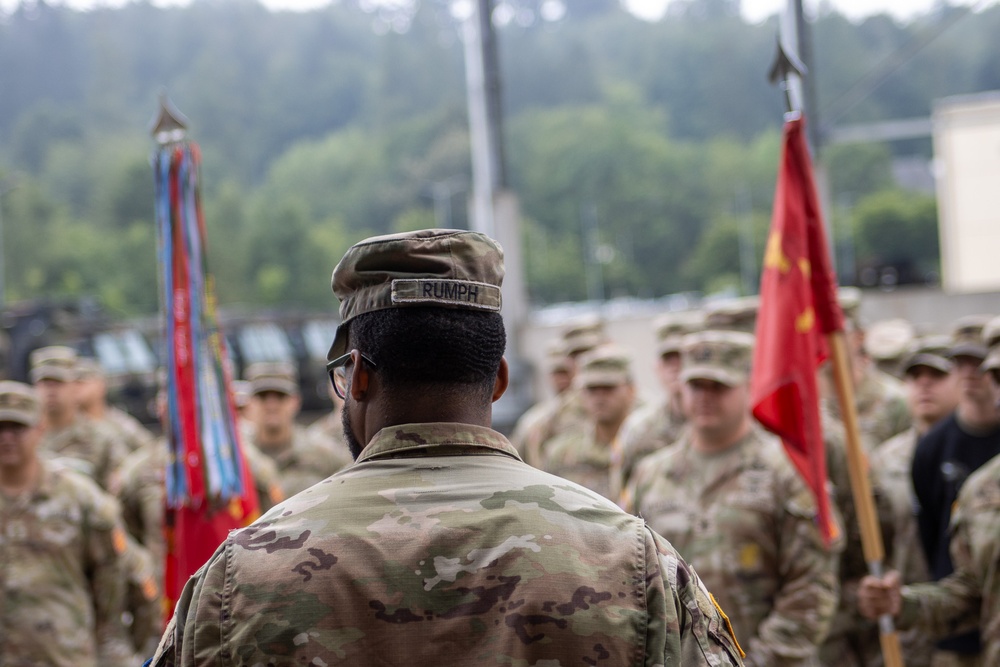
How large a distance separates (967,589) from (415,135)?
342 feet

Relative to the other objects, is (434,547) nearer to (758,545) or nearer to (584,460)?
(758,545)

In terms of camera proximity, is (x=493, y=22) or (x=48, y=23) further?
(x=48, y=23)

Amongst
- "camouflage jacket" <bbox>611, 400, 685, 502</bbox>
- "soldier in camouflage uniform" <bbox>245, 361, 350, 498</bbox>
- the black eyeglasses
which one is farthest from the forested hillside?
the black eyeglasses

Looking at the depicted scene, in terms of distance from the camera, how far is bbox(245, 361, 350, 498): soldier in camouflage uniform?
27.6 feet

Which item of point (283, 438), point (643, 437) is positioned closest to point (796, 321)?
point (643, 437)

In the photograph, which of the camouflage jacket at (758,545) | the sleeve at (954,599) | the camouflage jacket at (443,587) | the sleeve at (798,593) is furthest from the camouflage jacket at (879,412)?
the camouflage jacket at (443,587)

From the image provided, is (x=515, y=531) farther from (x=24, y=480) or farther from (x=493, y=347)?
(x=24, y=480)

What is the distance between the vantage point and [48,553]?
574 cm

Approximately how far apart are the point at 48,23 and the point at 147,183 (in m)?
43.0

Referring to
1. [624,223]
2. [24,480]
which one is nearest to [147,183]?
[624,223]

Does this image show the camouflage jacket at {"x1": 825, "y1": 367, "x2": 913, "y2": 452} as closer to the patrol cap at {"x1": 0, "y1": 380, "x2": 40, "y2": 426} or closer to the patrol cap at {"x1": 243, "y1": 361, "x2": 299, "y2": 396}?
the patrol cap at {"x1": 243, "y1": 361, "x2": 299, "y2": 396}

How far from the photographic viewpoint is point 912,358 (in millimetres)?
6520

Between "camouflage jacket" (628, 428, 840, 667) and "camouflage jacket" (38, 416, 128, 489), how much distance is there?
5.64 m

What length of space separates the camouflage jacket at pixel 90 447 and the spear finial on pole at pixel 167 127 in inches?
195
